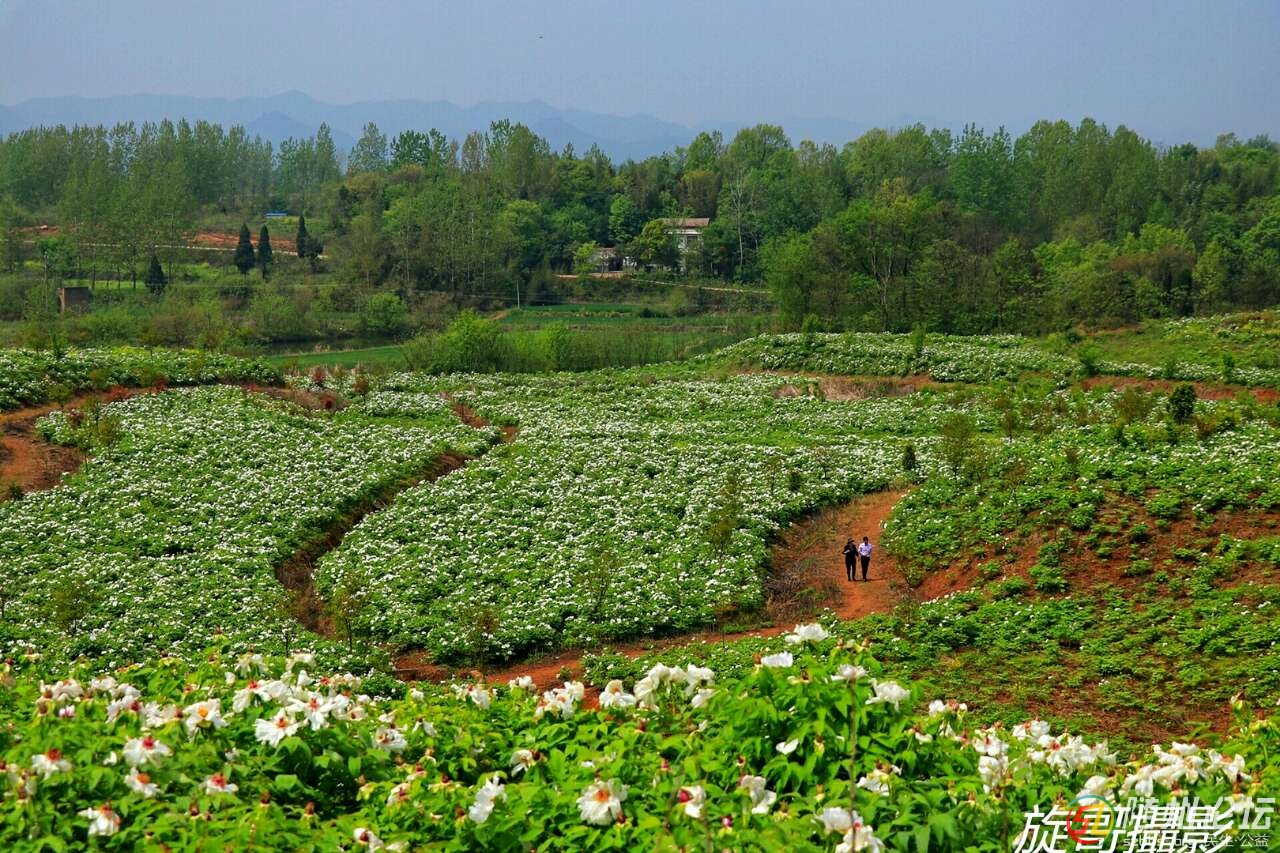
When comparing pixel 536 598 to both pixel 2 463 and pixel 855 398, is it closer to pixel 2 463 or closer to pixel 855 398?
pixel 2 463

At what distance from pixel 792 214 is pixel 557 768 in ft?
296

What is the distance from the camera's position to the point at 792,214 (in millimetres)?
94125

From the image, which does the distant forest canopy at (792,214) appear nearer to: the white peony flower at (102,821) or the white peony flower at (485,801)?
the white peony flower at (485,801)

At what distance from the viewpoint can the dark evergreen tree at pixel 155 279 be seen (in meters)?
79.2

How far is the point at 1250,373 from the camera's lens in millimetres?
37031

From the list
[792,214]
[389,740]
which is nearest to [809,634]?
[389,740]

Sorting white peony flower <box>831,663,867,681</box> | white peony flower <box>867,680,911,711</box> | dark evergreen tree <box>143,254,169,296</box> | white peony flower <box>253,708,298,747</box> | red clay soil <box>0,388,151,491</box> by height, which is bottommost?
red clay soil <box>0,388,151,491</box>

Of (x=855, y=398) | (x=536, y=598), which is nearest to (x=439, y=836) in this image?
(x=536, y=598)

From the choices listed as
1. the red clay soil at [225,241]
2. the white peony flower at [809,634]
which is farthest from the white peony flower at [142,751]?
the red clay soil at [225,241]

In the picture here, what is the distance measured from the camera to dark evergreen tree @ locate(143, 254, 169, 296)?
3120 inches

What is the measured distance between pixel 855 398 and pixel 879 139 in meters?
72.8

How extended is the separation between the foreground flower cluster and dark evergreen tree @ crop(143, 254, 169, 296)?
77330mm

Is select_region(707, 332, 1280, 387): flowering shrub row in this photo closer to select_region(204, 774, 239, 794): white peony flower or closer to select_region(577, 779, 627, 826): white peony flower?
select_region(577, 779, 627, 826): white peony flower

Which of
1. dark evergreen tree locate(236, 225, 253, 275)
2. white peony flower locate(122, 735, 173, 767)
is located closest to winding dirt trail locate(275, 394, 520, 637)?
white peony flower locate(122, 735, 173, 767)
